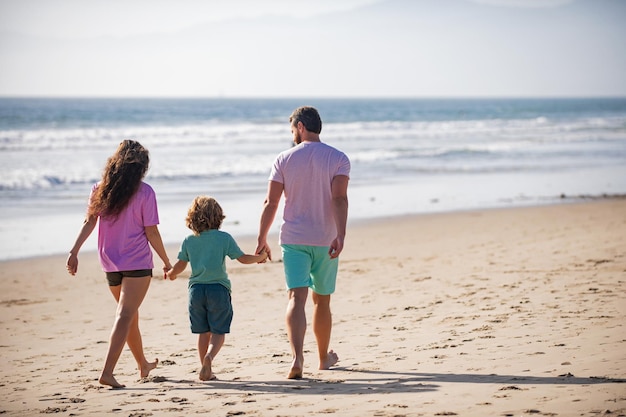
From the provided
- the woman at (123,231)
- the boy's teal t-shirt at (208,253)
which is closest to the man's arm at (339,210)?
the boy's teal t-shirt at (208,253)

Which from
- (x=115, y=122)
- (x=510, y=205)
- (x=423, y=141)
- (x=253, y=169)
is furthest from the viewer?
(x=115, y=122)

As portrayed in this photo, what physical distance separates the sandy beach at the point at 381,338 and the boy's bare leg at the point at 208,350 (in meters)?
0.11

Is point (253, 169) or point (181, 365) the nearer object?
point (181, 365)

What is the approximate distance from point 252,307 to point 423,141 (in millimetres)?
27946

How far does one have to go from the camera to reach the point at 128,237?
16.4 feet

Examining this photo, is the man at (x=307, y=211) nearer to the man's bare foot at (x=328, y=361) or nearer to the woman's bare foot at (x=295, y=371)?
the woman's bare foot at (x=295, y=371)

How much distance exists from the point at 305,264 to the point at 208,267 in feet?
2.10

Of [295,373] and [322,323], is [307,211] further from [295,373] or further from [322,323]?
[295,373]

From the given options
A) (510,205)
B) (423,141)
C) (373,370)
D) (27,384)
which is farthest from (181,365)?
(423,141)

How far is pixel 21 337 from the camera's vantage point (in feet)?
22.4

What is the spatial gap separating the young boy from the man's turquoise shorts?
1.15 ft

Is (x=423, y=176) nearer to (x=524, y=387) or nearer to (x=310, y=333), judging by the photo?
(x=310, y=333)

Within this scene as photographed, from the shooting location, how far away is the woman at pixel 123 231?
4.99 m

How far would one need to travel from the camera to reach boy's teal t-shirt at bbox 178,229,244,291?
16.9 feet
